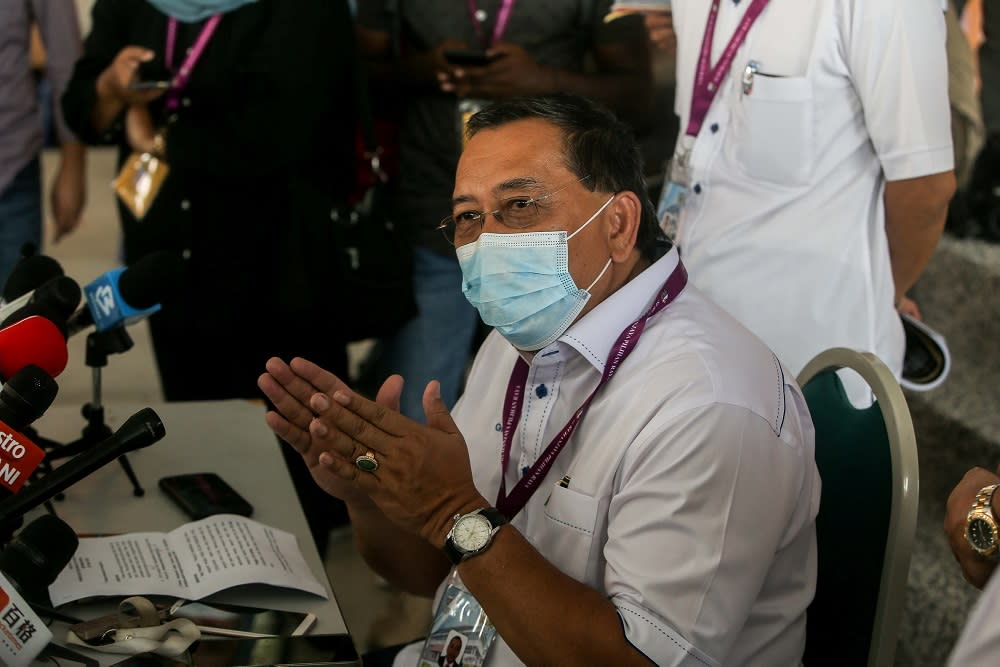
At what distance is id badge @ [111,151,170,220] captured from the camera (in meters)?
2.68

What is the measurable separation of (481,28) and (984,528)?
2.00 meters

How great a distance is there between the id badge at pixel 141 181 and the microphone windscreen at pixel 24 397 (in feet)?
4.95

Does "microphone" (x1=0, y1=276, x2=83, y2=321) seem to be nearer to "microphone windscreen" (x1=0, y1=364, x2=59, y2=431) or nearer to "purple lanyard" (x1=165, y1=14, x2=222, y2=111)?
"microphone windscreen" (x1=0, y1=364, x2=59, y2=431)

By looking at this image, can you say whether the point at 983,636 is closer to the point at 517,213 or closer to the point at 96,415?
the point at 517,213

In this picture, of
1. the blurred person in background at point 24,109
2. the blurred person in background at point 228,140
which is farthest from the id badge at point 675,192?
the blurred person in background at point 24,109

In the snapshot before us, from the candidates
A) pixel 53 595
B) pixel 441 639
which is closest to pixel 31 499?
pixel 53 595

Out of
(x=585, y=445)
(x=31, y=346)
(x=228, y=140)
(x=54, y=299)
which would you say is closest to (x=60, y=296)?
(x=54, y=299)

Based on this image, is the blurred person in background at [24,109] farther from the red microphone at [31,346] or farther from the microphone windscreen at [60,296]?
the red microphone at [31,346]

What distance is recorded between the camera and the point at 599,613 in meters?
1.28

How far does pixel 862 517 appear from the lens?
147cm

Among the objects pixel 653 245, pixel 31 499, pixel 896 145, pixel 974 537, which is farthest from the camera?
pixel 896 145

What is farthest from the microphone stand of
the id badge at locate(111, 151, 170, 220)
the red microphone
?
the id badge at locate(111, 151, 170, 220)

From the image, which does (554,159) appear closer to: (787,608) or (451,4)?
(787,608)

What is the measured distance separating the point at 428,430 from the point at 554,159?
44 cm
